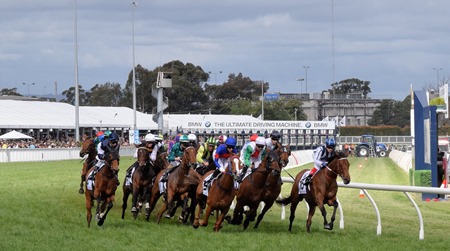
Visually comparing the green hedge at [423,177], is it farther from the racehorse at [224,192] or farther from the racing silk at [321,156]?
the racehorse at [224,192]

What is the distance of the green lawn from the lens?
14.1 meters

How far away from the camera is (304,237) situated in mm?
15289

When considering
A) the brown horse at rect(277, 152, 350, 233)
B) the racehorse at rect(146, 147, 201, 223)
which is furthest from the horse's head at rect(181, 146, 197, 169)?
the brown horse at rect(277, 152, 350, 233)

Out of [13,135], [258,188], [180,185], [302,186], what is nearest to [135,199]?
[180,185]

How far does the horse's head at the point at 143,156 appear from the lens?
60.9 feet

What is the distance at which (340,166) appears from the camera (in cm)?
1623

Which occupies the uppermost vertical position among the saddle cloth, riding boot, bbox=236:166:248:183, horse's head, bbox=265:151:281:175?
horse's head, bbox=265:151:281:175

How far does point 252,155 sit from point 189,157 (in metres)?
1.40

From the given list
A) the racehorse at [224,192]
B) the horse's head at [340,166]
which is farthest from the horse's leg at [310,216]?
the racehorse at [224,192]

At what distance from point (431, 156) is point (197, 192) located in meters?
9.62

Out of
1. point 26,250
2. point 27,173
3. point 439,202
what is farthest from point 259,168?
point 27,173

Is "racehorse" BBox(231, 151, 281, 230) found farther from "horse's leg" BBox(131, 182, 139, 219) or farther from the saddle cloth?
"horse's leg" BBox(131, 182, 139, 219)

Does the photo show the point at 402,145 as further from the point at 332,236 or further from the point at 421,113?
the point at 332,236

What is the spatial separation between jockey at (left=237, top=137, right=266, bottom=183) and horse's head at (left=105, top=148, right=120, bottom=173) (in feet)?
7.21
